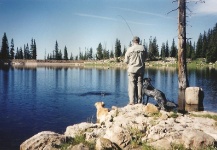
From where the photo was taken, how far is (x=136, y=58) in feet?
37.9

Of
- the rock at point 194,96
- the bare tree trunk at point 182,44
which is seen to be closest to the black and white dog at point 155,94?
the rock at point 194,96

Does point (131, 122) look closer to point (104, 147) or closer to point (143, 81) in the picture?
point (104, 147)

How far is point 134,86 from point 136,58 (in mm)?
1156

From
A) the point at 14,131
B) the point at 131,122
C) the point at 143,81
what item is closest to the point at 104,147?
the point at 131,122

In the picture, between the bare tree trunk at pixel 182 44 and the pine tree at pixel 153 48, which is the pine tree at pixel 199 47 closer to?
the pine tree at pixel 153 48

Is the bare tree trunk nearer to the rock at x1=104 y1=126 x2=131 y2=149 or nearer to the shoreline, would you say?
the rock at x1=104 y1=126 x2=131 y2=149

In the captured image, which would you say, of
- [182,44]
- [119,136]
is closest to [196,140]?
[119,136]

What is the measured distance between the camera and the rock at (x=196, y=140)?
734cm

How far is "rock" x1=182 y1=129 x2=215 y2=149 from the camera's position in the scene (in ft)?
24.1

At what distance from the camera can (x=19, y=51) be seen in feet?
503

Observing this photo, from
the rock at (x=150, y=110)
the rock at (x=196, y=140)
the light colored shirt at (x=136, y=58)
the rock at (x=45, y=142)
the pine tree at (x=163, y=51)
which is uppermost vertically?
the pine tree at (x=163, y=51)

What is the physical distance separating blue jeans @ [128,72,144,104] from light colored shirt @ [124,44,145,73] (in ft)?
0.79

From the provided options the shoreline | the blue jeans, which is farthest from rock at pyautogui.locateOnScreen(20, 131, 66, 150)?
the shoreline

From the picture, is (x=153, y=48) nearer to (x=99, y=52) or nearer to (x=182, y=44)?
(x=99, y=52)
